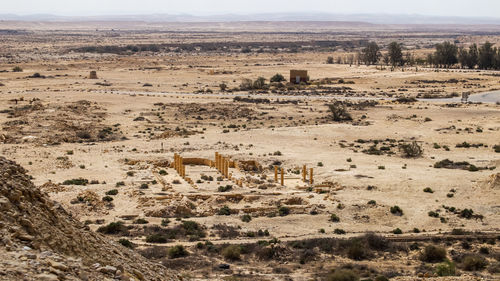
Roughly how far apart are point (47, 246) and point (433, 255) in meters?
13.1

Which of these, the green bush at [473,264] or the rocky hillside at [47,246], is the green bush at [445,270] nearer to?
the green bush at [473,264]

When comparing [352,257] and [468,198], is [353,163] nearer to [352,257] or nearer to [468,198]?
[468,198]

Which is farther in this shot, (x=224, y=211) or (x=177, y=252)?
(x=224, y=211)

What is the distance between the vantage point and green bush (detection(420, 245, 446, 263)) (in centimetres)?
2052

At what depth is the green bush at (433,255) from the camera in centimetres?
2052

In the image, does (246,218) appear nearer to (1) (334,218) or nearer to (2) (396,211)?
(1) (334,218)

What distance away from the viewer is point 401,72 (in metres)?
96.5

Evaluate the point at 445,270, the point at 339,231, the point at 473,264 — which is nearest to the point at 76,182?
the point at 339,231

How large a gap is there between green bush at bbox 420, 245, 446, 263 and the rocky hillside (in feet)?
32.4

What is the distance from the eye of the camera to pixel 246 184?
30.8 metres

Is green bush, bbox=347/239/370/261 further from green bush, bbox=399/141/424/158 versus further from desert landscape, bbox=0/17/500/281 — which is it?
green bush, bbox=399/141/424/158

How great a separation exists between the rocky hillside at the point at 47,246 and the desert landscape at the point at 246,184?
35 millimetres

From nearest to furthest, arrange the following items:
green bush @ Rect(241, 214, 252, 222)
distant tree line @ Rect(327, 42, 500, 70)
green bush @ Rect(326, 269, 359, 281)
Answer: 1. green bush @ Rect(326, 269, 359, 281)
2. green bush @ Rect(241, 214, 252, 222)
3. distant tree line @ Rect(327, 42, 500, 70)

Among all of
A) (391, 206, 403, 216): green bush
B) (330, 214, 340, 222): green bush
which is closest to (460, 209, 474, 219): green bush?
(391, 206, 403, 216): green bush
